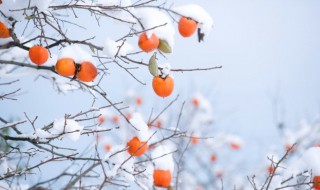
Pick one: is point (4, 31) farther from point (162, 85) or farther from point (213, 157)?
point (213, 157)

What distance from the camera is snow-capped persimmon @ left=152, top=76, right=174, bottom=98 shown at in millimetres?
1913

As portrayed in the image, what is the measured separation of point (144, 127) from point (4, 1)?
3.92 ft

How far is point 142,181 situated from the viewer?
2.57 metres

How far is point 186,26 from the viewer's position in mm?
2031

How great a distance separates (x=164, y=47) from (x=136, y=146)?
0.73 meters

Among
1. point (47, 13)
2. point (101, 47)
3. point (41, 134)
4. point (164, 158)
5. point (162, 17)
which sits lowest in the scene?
point (41, 134)

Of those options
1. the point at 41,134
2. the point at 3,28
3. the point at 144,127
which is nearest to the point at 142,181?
the point at 144,127

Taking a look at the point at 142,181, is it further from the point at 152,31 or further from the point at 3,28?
the point at 3,28

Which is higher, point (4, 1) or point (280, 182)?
point (4, 1)

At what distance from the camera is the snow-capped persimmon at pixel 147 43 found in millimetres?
1872

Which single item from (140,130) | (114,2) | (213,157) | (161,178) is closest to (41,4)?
(114,2)

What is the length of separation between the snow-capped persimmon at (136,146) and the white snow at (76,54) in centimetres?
67

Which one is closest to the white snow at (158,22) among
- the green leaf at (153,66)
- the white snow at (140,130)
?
the green leaf at (153,66)

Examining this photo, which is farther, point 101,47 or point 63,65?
point 101,47
